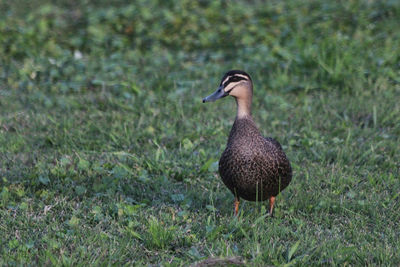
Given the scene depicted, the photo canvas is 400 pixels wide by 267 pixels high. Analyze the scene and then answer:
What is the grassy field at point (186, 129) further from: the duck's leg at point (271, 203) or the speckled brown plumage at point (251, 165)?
the speckled brown plumage at point (251, 165)

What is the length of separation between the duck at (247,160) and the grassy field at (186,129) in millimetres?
217

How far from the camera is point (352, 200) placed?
477 centimetres

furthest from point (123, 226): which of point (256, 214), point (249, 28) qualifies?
point (249, 28)

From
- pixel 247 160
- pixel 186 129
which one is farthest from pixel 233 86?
pixel 186 129

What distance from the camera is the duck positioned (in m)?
→ 4.34

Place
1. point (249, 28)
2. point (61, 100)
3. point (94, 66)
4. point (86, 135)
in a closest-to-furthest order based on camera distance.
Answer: point (86, 135)
point (61, 100)
point (94, 66)
point (249, 28)

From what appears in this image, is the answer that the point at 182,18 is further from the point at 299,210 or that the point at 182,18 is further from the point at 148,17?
the point at 299,210

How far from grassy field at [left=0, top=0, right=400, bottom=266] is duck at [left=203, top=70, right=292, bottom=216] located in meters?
0.22

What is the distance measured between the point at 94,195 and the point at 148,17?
5.20 meters

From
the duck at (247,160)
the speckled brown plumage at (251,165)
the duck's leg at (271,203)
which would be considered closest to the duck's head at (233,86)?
the duck at (247,160)

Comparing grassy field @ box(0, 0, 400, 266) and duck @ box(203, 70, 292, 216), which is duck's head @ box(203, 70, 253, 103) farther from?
grassy field @ box(0, 0, 400, 266)

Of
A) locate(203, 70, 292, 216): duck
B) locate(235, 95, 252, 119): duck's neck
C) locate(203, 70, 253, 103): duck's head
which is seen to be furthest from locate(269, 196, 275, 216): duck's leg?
locate(203, 70, 253, 103): duck's head

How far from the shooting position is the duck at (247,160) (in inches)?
171

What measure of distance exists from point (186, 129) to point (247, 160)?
2.00 metres
